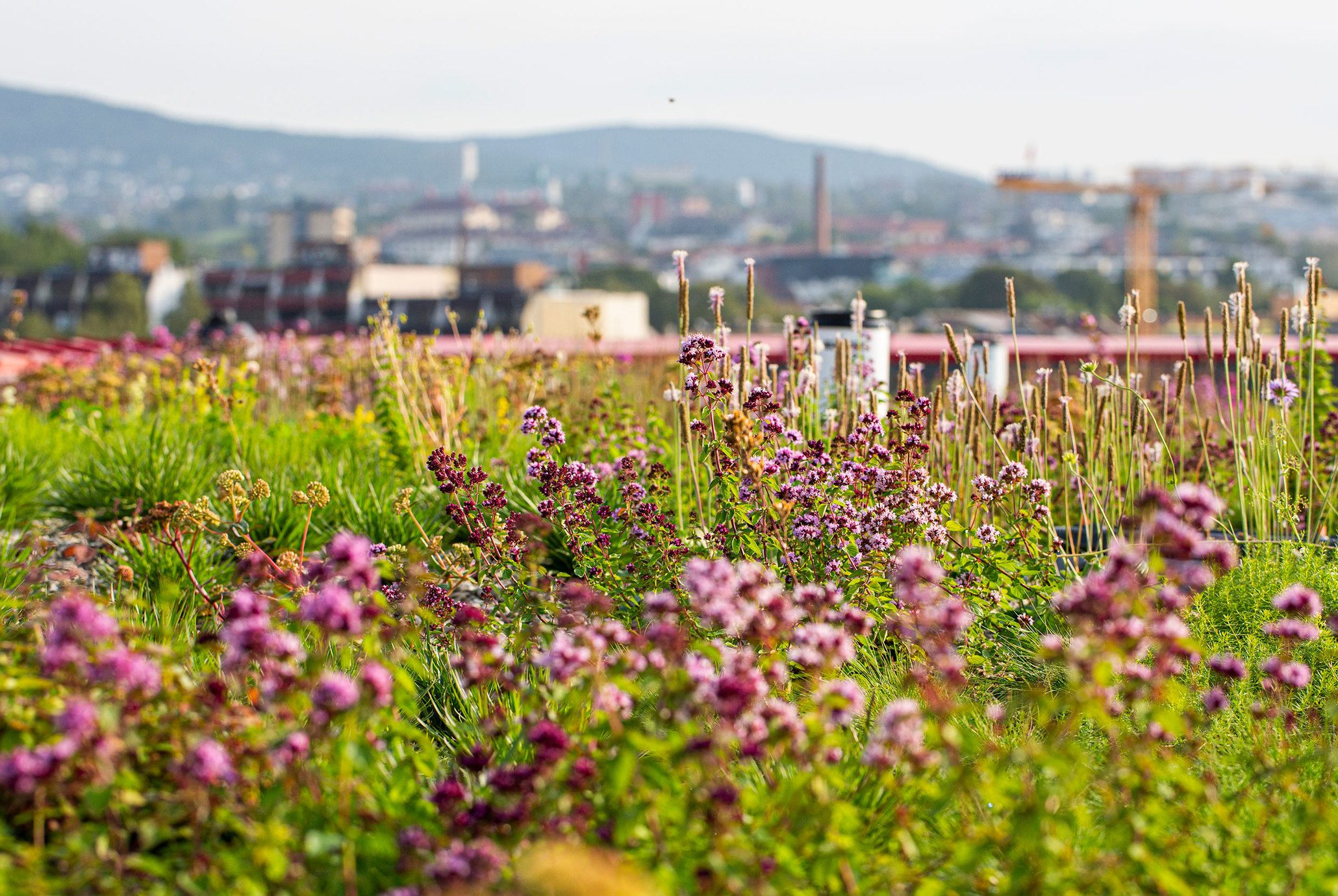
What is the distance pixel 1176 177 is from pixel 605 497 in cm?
13373

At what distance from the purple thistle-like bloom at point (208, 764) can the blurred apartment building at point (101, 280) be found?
10453 centimetres

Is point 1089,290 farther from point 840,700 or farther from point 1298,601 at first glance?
point 840,700

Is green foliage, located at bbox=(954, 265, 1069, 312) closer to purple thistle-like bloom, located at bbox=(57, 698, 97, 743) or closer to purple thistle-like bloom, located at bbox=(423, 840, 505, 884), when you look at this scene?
purple thistle-like bloom, located at bbox=(423, 840, 505, 884)

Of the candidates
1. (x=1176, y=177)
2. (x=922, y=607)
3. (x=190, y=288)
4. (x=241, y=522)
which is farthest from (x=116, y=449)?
(x=1176, y=177)

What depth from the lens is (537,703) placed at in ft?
7.65

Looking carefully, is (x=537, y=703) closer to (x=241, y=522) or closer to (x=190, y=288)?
(x=241, y=522)

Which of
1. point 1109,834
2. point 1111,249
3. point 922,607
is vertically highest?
point 1111,249

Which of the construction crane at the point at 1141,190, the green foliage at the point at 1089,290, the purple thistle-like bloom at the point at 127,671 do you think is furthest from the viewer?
the green foliage at the point at 1089,290

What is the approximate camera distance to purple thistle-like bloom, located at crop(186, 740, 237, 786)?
1.84 m

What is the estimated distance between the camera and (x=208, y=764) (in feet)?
6.05

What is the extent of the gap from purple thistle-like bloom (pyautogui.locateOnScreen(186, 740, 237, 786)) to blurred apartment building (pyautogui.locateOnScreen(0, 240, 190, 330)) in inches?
4115

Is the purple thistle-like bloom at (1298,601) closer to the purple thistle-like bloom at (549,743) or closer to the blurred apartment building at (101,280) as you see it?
the purple thistle-like bloom at (549,743)

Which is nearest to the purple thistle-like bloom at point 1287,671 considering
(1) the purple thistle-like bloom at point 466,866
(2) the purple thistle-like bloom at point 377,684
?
(1) the purple thistle-like bloom at point 466,866

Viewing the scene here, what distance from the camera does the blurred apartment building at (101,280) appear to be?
105 meters
